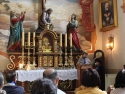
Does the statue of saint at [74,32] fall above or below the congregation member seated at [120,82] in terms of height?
above

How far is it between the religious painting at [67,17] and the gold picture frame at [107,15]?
69cm

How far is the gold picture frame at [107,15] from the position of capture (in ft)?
27.8

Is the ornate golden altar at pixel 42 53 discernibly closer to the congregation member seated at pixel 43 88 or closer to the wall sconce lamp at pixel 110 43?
the wall sconce lamp at pixel 110 43

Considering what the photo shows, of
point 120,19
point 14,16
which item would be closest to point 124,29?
point 120,19

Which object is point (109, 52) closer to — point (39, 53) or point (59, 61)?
point (59, 61)

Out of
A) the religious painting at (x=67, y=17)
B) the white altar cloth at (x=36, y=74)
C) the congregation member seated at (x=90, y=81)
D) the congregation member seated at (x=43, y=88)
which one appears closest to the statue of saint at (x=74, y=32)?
the religious painting at (x=67, y=17)

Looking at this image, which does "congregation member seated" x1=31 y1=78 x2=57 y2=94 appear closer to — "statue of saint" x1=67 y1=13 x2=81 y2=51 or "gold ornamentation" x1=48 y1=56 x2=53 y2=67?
"gold ornamentation" x1=48 y1=56 x2=53 y2=67

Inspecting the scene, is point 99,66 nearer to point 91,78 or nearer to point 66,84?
point 66,84

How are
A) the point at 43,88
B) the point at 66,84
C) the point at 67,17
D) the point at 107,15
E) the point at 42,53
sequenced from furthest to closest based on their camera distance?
the point at 67,17 → the point at 107,15 → the point at 42,53 → the point at 66,84 → the point at 43,88

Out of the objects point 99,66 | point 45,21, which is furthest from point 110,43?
point 45,21

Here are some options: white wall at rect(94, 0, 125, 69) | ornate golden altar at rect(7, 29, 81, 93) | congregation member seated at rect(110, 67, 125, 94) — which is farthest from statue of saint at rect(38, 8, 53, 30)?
congregation member seated at rect(110, 67, 125, 94)

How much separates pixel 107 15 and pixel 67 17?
162cm

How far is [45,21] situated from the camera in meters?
8.42

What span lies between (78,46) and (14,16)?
2.64 meters
